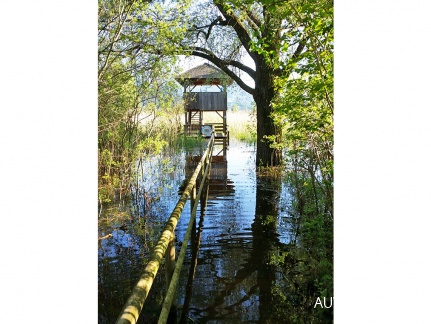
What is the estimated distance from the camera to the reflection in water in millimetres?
2990

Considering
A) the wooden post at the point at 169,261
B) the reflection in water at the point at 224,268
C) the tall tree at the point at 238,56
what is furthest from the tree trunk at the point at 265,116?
the wooden post at the point at 169,261

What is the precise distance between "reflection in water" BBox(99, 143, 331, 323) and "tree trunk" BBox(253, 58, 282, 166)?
11.8ft

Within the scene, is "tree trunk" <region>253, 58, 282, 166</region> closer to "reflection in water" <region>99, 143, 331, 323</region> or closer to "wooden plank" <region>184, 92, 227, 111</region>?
"reflection in water" <region>99, 143, 331, 323</region>

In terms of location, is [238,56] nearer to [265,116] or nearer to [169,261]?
[265,116]

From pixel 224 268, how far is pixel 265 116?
6652mm

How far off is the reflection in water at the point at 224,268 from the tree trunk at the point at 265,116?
361 cm

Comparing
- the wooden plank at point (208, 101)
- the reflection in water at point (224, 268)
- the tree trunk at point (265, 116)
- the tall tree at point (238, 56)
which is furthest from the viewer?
the wooden plank at point (208, 101)

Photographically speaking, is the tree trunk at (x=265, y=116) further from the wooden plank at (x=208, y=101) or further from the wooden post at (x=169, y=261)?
the wooden plank at (x=208, y=101)

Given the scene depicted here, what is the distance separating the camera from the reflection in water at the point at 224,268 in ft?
9.81

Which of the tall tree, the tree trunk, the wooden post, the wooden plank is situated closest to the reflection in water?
the wooden post

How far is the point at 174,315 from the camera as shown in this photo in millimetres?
2812
